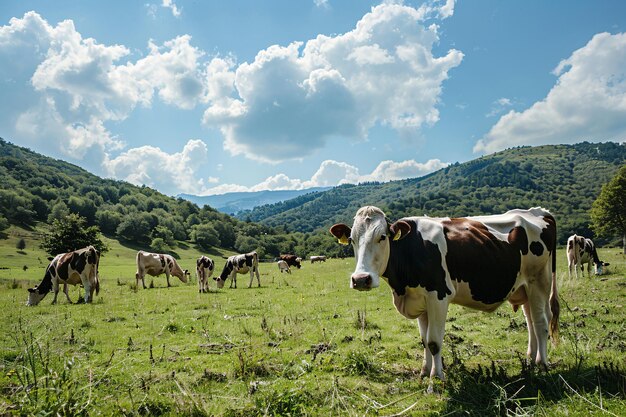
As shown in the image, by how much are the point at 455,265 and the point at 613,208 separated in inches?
2012

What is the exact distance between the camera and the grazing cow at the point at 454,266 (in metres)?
5.68

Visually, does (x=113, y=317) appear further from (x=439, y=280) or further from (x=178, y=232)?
(x=178, y=232)

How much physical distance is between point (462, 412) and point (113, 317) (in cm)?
1192

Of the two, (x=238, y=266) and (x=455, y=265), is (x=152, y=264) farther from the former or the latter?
(x=455, y=265)

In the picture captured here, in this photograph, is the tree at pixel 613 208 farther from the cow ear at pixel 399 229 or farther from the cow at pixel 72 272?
the cow at pixel 72 272

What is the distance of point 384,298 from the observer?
15.7 meters

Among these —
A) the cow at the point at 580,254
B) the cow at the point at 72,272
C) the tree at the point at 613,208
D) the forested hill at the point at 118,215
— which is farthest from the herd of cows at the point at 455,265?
the forested hill at the point at 118,215

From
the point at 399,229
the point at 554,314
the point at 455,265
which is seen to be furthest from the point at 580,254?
the point at 399,229

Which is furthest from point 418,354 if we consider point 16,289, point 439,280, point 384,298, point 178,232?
point 178,232

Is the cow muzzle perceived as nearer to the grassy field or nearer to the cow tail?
the grassy field

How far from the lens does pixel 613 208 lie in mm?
43938

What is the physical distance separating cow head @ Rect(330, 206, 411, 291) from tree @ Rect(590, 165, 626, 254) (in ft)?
168

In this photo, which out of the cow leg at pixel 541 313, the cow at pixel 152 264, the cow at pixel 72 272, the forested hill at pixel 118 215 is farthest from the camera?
the forested hill at pixel 118 215

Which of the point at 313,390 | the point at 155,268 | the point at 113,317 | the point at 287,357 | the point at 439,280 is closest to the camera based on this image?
the point at 313,390
